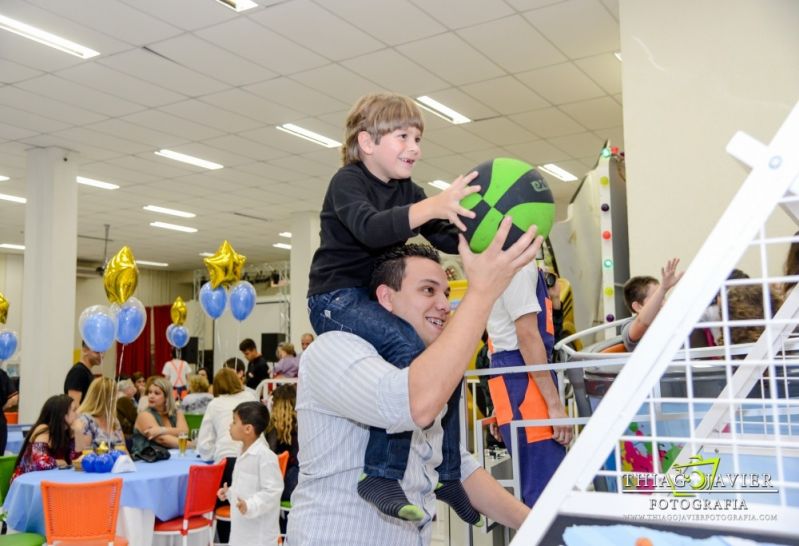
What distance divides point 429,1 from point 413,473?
4581 millimetres

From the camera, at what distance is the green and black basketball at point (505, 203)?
141cm

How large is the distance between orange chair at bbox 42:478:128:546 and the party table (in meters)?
0.43

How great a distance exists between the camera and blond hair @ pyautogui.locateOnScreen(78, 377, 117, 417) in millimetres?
5688

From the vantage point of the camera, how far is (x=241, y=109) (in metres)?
7.64

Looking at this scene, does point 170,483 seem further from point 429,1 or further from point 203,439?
point 429,1

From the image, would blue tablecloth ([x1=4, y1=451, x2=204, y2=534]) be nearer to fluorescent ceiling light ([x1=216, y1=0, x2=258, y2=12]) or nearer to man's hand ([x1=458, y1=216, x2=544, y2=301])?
fluorescent ceiling light ([x1=216, y1=0, x2=258, y2=12])

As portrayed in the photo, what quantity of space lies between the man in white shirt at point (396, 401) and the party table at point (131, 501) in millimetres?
3499

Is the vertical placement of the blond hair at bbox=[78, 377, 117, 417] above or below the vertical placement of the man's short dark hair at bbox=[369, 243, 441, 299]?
below

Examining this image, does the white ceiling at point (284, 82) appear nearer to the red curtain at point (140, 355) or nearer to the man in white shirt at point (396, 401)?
the man in white shirt at point (396, 401)

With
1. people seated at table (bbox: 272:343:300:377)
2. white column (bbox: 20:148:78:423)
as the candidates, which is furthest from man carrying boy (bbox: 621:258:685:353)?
white column (bbox: 20:148:78:423)

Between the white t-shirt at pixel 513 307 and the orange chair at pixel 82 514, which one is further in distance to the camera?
the orange chair at pixel 82 514

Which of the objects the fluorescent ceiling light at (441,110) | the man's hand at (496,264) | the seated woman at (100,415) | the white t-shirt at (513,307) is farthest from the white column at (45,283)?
the man's hand at (496,264)

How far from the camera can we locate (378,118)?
6.15 feet

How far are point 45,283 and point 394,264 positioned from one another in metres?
8.28
